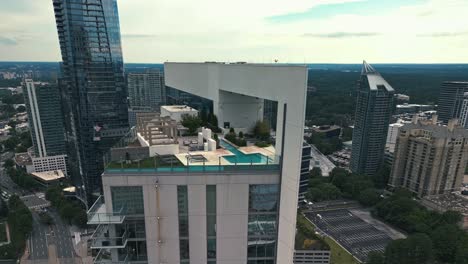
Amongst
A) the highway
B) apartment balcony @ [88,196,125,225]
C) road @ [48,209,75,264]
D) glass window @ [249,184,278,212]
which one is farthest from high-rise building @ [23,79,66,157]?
glass window @ [249,184,278,212]

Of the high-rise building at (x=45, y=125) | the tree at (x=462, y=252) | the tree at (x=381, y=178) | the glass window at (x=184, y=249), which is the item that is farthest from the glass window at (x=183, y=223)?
the tree at (x=381, y=178)

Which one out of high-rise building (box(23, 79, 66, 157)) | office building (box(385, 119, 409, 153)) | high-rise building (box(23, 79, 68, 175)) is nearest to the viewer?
high-rise building (box(23, 79, 66, 157))

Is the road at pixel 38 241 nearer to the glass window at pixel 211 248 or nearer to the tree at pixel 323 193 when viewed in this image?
the glass window at pixel 211 248

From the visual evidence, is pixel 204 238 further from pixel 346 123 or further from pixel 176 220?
pixel 346 123

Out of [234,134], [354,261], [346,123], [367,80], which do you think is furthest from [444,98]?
[234,134]

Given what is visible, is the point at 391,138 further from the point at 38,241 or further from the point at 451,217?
the point at 38,241

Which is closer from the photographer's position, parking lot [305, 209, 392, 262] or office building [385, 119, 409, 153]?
parking lot [305, 209, 392, 262]

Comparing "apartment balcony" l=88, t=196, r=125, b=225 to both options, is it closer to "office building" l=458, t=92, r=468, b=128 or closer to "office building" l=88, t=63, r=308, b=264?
"office building" l=88, t=63, r=308, b=264
